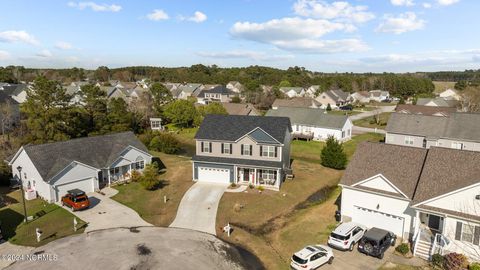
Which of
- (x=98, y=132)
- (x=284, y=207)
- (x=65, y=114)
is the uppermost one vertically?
(x=65, y=114)

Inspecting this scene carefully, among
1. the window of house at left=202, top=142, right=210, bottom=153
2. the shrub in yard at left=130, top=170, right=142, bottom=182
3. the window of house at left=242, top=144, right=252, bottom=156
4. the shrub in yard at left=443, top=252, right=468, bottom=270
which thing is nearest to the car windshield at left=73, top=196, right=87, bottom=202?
the shrub in yard at left=130, top=170, right=142, bottom=182

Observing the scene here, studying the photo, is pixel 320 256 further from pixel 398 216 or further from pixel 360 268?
pixel 398 216

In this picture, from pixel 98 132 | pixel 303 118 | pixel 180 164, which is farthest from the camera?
pixel 303 118

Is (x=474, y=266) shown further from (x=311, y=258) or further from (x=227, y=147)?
(x=227, y=147)

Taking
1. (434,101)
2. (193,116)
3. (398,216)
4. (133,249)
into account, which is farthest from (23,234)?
(434,101)

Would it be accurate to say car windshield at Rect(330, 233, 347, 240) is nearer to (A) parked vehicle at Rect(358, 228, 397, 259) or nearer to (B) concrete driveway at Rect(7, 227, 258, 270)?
(A) parked vehicle at Rect(358, 228, 397, 259)

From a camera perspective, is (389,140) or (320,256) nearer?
(320,256)

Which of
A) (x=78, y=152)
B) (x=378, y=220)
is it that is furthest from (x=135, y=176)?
(x=378, y=220)
